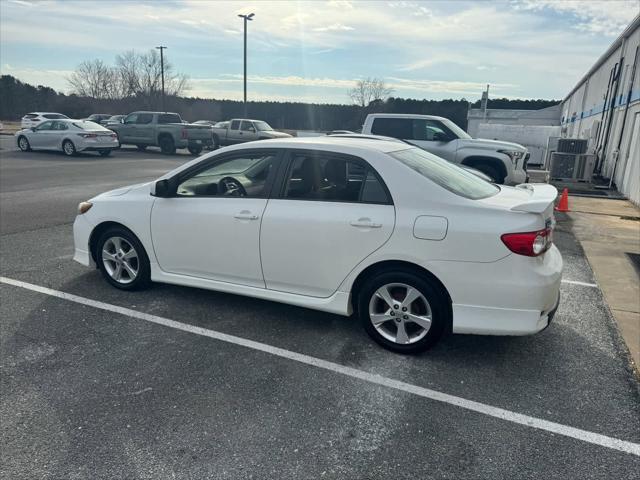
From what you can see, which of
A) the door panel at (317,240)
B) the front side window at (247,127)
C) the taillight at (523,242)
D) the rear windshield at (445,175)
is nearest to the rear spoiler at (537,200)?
the taillight at (523,242)

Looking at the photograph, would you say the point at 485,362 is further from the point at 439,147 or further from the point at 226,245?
the point at 439,147

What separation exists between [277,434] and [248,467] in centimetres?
30

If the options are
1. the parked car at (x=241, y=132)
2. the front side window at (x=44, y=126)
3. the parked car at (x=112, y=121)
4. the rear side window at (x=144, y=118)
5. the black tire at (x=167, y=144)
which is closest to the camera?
the front side window at (x=44, y=126)

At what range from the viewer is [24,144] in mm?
21656

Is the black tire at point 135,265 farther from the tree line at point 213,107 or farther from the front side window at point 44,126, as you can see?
the tree line at point 213,107

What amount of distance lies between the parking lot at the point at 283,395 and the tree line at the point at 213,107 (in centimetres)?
5246

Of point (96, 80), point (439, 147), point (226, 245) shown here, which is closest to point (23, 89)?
point (96, 80)

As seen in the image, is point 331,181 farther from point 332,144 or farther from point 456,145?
point 456,145

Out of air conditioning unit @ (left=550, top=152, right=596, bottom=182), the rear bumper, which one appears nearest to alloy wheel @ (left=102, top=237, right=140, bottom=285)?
the rear bumper

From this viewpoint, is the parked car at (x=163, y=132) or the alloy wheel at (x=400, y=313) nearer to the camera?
the alloy wheel at (x=400, y=313)

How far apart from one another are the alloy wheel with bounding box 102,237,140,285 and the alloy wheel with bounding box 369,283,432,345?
2.51 metres

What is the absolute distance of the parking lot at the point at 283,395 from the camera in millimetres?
2549

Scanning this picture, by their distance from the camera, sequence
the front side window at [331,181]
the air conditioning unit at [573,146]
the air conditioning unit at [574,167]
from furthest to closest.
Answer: the air conditioning unit at [573,146]
the air conditioning unit at [574,167]
the front side window at [331,181]

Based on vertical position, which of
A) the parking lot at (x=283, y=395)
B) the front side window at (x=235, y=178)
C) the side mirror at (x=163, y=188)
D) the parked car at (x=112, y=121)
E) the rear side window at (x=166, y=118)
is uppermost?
the rear side window at (x=166, y=118)
